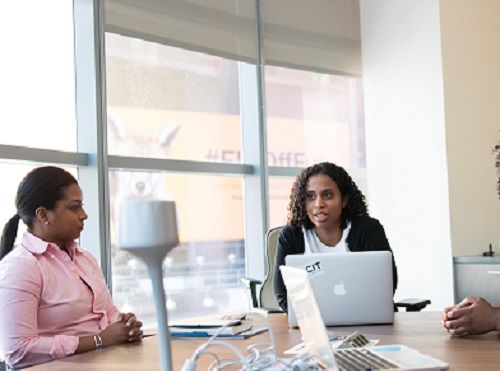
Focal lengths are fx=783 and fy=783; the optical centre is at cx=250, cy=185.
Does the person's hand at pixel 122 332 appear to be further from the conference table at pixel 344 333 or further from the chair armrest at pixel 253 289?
the chair armrest at pixel 253 289

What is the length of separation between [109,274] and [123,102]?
103 centimetres

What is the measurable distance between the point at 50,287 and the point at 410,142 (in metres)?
3.62

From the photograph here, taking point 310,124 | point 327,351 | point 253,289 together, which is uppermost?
point 310,124

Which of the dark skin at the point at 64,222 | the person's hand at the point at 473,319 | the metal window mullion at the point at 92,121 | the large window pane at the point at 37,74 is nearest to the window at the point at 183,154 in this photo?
the metal window mullion at the point at 92,121

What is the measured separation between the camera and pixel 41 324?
2.69m

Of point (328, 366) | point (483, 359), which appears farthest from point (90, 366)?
point (483, 359)

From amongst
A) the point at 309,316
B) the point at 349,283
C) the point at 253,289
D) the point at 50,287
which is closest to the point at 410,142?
the point at 253,289

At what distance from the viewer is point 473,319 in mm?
2342

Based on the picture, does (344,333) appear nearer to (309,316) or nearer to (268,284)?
(309,316)

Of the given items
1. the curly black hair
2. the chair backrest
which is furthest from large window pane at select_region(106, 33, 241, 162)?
the curly black hair

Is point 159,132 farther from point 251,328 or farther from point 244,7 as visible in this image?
point 251,328

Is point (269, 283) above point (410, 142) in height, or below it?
below

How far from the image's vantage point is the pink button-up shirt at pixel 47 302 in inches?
99.4

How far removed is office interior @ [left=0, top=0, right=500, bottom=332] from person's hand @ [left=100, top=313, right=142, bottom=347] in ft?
6.09
